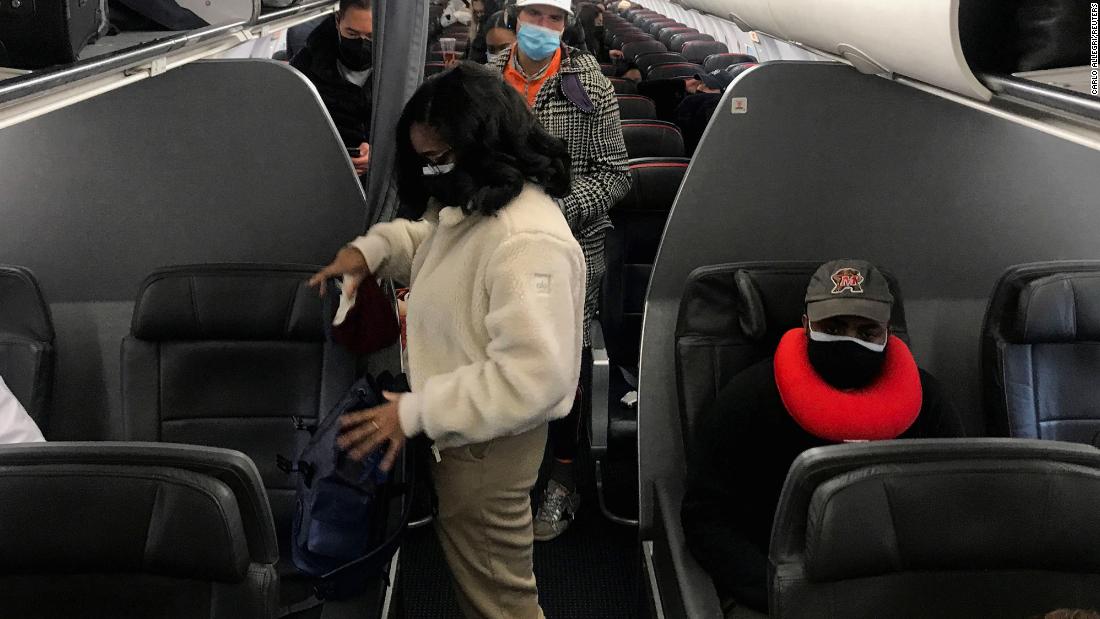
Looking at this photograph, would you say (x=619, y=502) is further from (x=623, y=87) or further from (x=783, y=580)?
(x=623, y=87)

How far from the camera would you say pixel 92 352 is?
2.46 m

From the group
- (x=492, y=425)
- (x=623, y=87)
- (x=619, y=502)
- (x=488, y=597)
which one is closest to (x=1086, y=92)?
(x=492, y=425)

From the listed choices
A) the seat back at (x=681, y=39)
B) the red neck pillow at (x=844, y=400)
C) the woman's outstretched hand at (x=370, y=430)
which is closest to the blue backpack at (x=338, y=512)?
the woman's outstretched hand at (x=370, y=430)

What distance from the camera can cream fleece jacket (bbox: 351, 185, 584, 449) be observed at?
61.9 inches

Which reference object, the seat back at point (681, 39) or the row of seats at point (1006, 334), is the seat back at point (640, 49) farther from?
the row of seats at point (1006, 334)

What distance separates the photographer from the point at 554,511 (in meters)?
2.96

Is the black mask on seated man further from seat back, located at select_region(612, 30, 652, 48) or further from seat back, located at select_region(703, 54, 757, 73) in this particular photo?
seat back, located at select_region(612, 30, 652, 48)

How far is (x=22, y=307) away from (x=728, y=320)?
1.83 m

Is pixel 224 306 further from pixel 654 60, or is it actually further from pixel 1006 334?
pixel 654 60

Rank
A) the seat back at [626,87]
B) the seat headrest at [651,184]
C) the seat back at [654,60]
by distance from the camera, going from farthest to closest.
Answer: the seat back at [654,60], the seat back at [626,87], the seat headrest at [651,184]

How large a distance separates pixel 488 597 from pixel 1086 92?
4.99 feet

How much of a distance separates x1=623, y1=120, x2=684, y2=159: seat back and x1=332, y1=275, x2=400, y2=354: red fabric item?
7.12ft

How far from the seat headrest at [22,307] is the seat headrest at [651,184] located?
6.03 feet

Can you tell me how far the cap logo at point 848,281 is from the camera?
1867 millimetres
